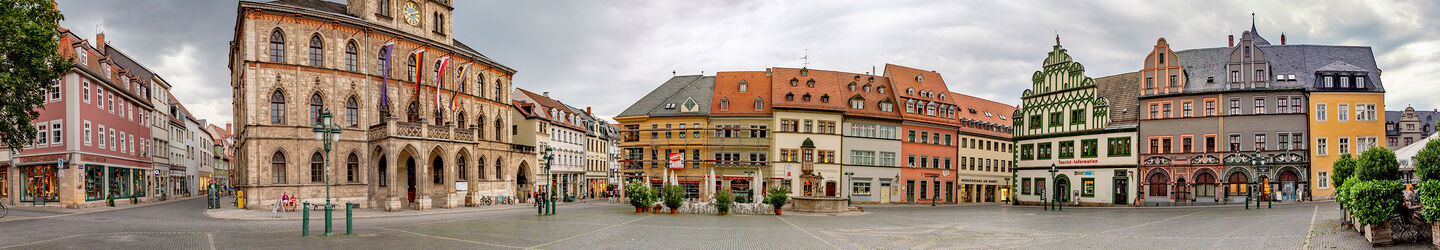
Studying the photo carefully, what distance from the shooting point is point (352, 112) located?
4356 centimetres

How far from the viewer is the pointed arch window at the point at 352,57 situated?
4331 centimetres

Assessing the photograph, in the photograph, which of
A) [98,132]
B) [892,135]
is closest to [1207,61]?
[892,135]

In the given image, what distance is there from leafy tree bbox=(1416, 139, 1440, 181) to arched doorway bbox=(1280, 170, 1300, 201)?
1939cm

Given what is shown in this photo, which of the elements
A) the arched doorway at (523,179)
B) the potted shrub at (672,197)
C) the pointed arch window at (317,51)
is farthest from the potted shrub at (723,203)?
the arched doorway at (523,179)

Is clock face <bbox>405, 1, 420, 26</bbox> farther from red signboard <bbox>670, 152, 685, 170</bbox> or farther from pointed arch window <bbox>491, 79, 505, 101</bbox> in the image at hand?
red signboard <bbox>670, 152, 685, 170</bbox>

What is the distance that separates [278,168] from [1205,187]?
175 ft

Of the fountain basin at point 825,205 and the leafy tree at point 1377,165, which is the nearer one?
the leafy tree at point 1377,165

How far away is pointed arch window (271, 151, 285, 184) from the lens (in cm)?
4088

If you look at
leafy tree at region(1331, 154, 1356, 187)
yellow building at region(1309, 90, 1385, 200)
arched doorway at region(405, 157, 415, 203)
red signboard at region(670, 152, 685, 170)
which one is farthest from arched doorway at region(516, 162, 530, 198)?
yellow building at region(1309, 90, 1385, 200)

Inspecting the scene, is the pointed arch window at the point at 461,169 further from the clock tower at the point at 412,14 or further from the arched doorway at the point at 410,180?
the clock tower at the point at 412,14

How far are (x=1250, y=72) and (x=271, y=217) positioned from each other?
53.7 metres

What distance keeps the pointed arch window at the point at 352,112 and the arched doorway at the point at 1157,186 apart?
159ft

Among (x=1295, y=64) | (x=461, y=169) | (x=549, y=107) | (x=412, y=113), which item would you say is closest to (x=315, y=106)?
(x=412, y=113)

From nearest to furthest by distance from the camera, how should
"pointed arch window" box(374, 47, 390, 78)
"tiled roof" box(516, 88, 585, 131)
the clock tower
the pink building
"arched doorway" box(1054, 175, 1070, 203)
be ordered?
the pink building < "pointed arch window" box(374, 47, 390, 78) < the clock tower < "arched doorway" box(1054, 175, 1070, 203) < "tiled roof" box(516, 88, 585, 131)
